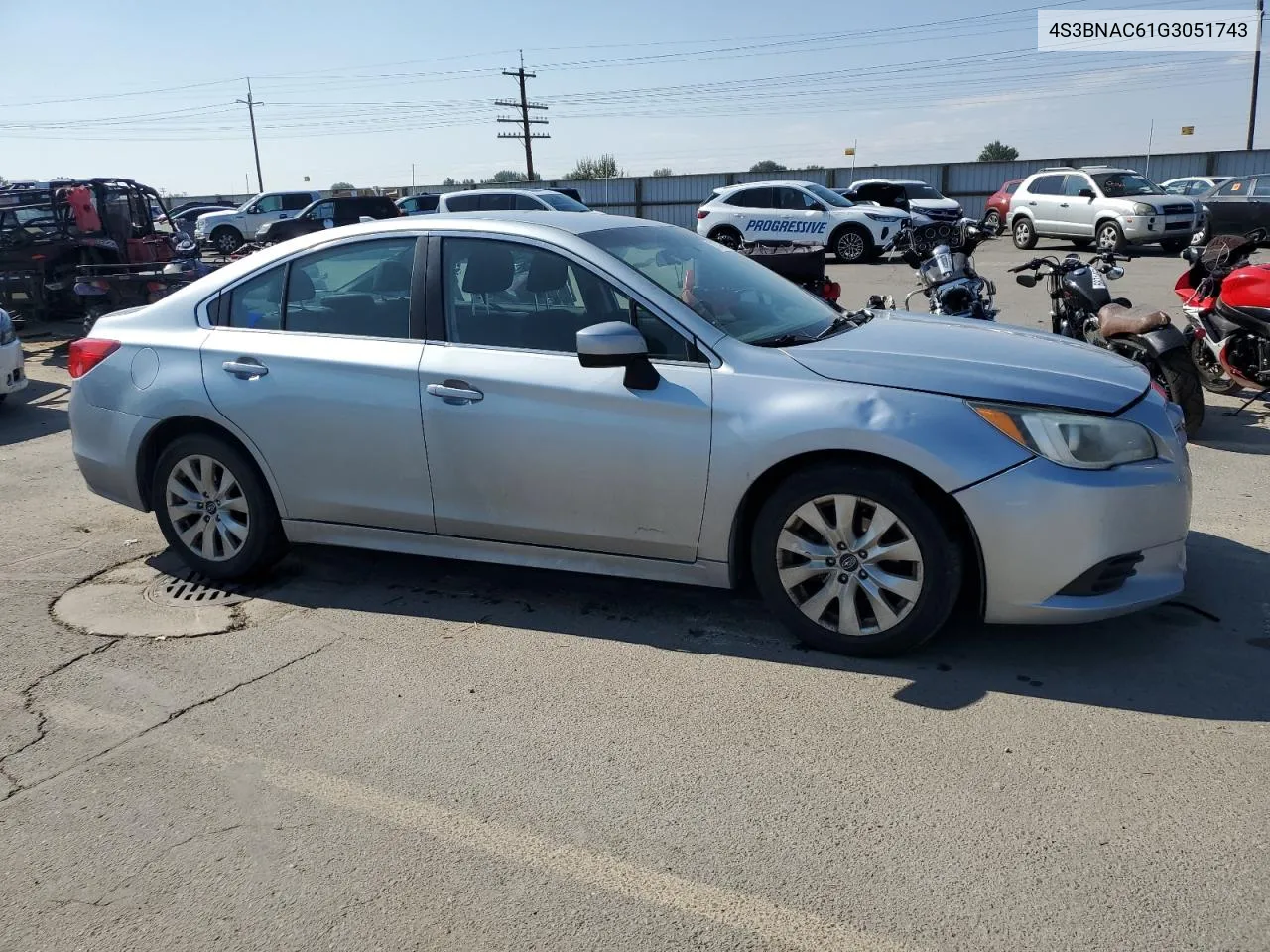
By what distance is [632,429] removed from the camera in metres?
Result: 4.12

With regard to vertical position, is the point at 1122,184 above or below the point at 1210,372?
above

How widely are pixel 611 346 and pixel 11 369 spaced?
7870 millimetres

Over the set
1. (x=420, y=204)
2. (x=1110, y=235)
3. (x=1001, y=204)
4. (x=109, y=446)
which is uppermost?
(x=420, y=204)

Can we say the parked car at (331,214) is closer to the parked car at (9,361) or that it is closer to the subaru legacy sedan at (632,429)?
the parked car at (9,361)

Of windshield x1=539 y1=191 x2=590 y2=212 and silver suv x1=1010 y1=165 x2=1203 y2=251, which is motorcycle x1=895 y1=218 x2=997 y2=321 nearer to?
windshield x1=539 y1=191 x2=590 y2=212

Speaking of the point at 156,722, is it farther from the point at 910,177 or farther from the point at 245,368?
the point at 910,177

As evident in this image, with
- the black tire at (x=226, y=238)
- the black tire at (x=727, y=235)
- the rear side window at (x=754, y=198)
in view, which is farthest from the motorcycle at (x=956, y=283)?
the black tire at (x=226, y=238)

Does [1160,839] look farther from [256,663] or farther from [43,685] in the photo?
[43,685]

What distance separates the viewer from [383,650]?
4.33 m

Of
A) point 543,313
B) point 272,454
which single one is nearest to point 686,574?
point 543,313

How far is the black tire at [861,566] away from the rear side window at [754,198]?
820 inches

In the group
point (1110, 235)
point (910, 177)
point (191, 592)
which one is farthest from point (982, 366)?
point (910, 177)

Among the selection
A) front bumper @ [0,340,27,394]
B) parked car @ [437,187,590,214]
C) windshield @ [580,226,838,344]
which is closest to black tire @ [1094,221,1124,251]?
parked car @ [437,187,590,214]

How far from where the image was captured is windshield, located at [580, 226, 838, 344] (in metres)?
4.37
